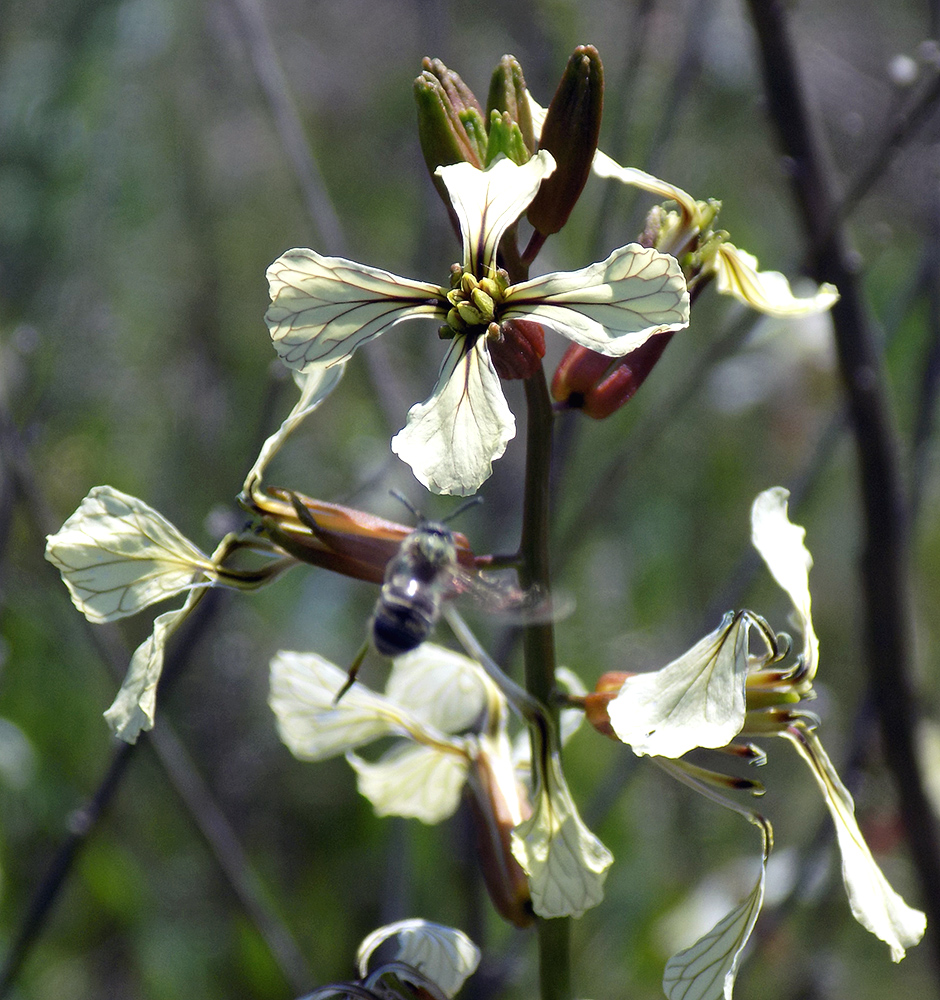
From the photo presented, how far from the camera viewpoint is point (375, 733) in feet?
3.10

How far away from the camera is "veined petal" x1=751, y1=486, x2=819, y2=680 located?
770 mm

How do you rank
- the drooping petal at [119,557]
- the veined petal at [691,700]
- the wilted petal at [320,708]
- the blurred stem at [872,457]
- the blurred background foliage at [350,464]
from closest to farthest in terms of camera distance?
1. the veined petal at [691,700]
2. the drooping petal at [119,557]
3. the wilted petal at [320,708]
4. the blurred stem at [872,457]
5. the blurred background foliage at [350,464]

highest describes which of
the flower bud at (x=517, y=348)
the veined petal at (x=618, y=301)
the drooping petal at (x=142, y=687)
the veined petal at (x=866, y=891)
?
the veined petal at (x=618, y=301)

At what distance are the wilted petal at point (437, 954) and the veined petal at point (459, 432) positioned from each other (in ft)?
1.28

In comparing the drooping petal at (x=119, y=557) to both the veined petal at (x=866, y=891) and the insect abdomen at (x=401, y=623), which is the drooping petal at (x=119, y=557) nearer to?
the insect abdomen at (x=401, y=623)

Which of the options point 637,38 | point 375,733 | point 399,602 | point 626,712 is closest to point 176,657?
point 375,733

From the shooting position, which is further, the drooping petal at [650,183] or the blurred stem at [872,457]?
the blurred stem at [872,457]

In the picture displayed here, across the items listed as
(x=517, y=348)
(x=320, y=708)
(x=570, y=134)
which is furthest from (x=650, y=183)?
(x=320, y=708)

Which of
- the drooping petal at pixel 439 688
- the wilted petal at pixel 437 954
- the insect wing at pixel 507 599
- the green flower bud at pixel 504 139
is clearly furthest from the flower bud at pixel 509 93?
the wilted petal at pixel 437 954

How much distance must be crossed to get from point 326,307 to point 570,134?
21 cm

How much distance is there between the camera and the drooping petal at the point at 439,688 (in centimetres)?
98

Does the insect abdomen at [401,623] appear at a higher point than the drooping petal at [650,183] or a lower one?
lower

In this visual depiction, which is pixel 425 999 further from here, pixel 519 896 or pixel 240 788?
pixel 240 788

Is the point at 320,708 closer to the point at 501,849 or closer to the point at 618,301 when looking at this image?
the point at 501,849
